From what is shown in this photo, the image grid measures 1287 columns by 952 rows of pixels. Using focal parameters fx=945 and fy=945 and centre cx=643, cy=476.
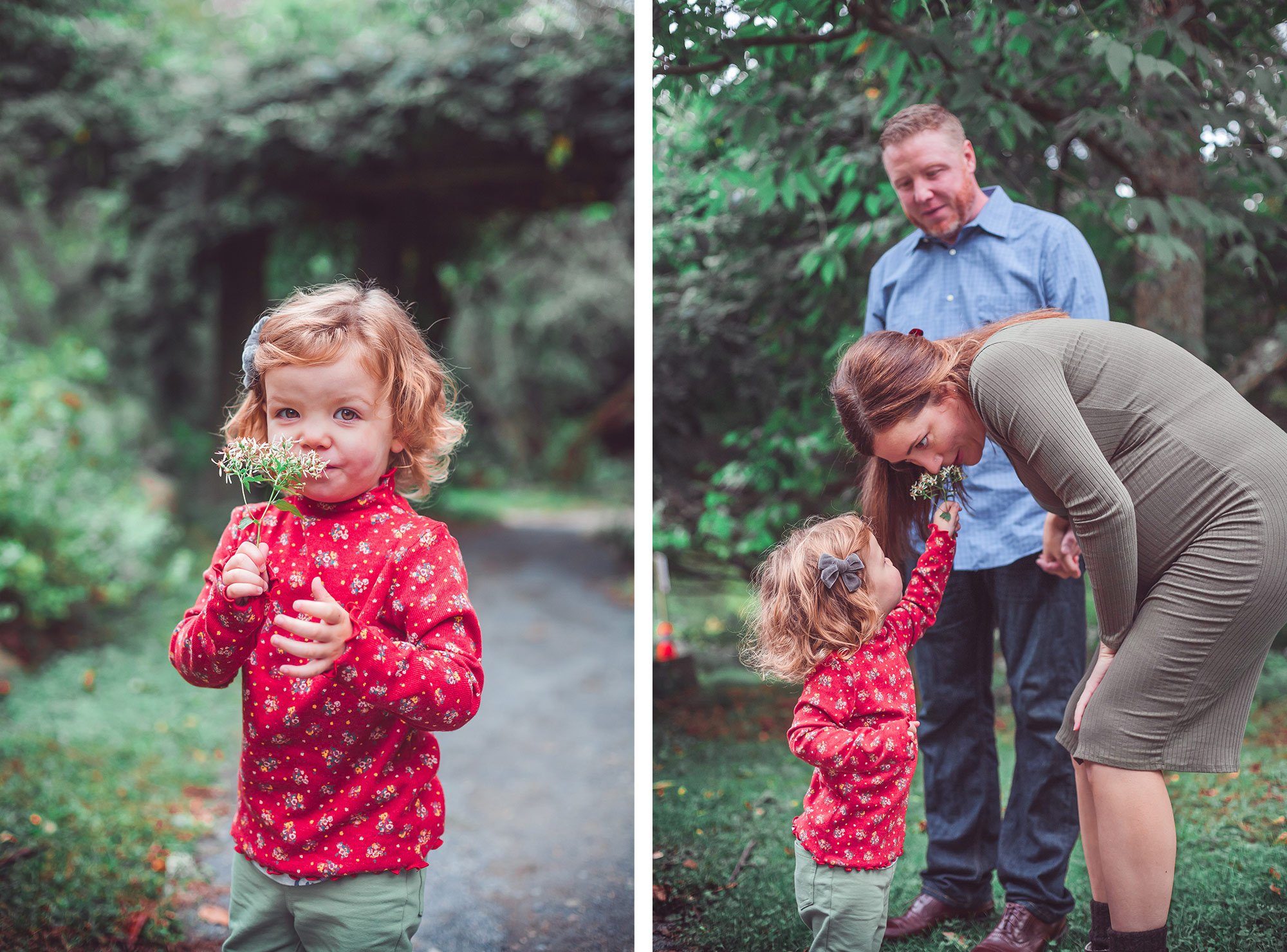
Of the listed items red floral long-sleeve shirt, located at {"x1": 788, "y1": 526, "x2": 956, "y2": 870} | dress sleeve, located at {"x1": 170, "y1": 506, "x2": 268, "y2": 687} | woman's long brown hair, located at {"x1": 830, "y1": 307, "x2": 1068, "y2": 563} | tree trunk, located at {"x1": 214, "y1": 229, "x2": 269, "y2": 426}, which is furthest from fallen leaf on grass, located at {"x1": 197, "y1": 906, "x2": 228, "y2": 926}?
A: tree trunk, located at {"x1": 214, "y1": 229, "x2": 269, "y2": 426}

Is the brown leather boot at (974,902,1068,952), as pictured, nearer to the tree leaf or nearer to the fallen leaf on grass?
the tree leaf

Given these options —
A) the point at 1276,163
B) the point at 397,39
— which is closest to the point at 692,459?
the point at 1276,163

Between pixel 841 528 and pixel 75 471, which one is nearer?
pixel 841 528

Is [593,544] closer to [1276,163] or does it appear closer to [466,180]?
[466,180]

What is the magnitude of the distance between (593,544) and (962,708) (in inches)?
238

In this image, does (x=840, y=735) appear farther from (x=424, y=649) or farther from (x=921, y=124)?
(x=921, y=124)

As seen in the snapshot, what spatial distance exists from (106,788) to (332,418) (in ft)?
7.96

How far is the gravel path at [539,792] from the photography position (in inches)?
96.1

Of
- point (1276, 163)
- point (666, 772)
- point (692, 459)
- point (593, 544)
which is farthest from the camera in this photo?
point (593, 544)

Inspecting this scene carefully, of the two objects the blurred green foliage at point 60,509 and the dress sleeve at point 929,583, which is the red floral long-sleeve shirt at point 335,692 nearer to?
the dress sleeve at point 929,583

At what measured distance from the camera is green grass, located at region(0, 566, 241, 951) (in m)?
2.30

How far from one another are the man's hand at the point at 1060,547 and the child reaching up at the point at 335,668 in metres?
1.11

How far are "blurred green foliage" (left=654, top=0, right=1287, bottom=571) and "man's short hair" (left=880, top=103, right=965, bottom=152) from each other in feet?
0.78

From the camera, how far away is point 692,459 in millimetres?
3305
